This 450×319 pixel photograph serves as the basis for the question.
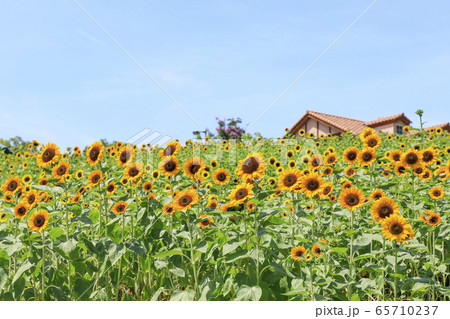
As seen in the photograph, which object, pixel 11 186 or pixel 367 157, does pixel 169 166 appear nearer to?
pixel 11 186

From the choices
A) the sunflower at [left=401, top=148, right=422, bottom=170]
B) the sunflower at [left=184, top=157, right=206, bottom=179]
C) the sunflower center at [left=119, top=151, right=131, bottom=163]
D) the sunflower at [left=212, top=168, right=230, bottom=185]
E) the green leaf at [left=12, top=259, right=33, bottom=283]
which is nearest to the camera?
the green leaf at [left=12, top=259, right=33, bottom=283]

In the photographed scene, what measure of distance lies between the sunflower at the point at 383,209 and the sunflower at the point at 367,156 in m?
1.23

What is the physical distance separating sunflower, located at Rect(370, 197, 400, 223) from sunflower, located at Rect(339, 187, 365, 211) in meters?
0.24

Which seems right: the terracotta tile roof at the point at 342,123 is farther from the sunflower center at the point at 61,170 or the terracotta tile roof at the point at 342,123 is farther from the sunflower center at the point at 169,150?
the sunflower center at the point at 61,170

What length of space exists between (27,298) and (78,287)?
49 centimetres

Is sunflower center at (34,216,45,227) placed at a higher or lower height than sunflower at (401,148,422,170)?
lower

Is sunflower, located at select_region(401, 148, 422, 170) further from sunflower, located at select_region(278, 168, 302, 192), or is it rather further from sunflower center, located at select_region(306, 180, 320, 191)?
sunflower, located at select_region(278, 168, 302, 192)

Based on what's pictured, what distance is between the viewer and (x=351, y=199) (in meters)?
3.55

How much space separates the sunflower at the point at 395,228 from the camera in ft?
9.92

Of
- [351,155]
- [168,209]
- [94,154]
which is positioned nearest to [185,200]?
[168,209]

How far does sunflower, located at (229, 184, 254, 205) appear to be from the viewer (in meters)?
2.85

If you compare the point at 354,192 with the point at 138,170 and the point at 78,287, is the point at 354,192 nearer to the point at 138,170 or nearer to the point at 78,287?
the point at 138,170

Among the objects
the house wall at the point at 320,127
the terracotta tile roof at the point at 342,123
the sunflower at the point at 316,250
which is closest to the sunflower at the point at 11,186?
the sunflower at the point at 316,250

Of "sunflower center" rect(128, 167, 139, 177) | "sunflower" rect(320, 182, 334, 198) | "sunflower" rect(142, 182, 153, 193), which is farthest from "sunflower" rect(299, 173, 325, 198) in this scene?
"sunflower center" rect(128, 167, 139, 177)
